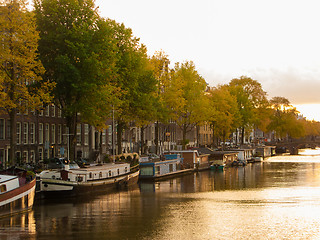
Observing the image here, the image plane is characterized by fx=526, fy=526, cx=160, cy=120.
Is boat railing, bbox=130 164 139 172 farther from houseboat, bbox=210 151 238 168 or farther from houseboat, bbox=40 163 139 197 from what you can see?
houseboat, bbox=210 151 238 168

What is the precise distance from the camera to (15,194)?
3734cm

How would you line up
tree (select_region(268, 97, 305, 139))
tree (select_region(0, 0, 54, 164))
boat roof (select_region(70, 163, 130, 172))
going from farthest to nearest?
tree (select_region(268, 97, 305, 139))
boat roof (select_region(70, 163, 130, 172))
tree (select_region(0, 0, 54, 164))

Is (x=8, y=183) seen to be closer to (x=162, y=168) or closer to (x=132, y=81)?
(x=132, y=81)

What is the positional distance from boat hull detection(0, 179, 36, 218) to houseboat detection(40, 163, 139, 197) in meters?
5.31

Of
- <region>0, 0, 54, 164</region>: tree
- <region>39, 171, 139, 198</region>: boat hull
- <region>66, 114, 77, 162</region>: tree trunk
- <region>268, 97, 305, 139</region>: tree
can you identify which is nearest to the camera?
<region>0, 0, 54, 164</region>: tree

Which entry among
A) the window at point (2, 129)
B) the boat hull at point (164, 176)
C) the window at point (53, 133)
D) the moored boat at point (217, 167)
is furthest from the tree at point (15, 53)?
the moored boat at point (217, 167)

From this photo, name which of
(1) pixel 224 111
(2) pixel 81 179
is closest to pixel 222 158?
(1) pixel 224 111

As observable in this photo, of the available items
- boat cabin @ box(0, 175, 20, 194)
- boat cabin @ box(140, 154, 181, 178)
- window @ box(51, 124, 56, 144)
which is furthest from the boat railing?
boat cabin @ box(0, 175, 20, 194)

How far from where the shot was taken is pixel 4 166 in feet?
178

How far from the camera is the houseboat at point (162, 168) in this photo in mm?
69688

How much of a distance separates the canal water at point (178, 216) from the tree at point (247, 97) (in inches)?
2576

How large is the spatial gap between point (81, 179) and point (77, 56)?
43.6 feet

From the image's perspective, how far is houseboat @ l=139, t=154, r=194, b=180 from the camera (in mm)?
69688

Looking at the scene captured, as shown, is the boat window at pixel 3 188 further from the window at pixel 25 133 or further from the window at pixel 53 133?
the window at pixel 53 133
